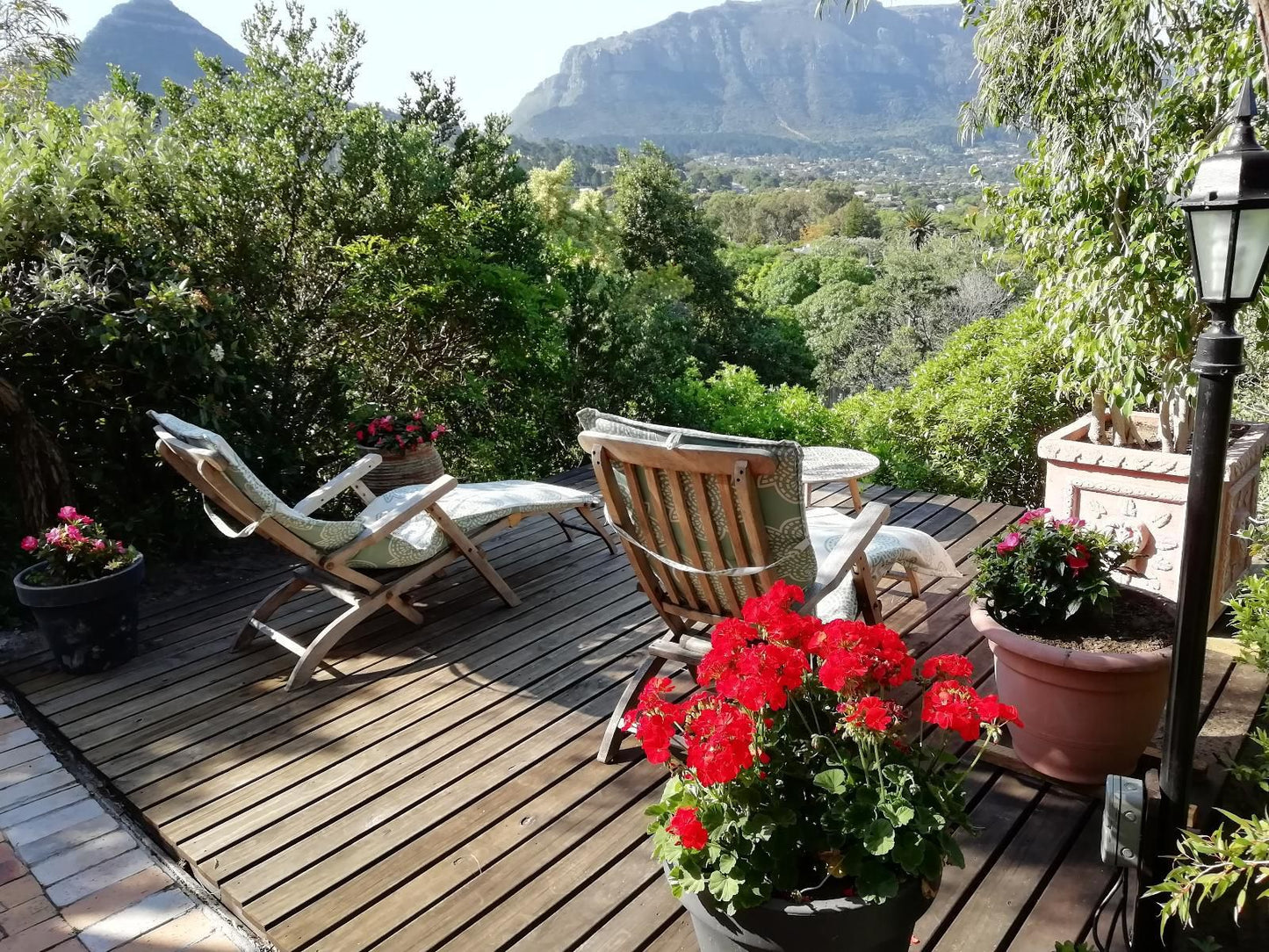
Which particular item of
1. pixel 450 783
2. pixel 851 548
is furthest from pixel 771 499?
pixel 450 783

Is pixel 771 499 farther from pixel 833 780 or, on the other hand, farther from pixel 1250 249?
pixel 1250 249

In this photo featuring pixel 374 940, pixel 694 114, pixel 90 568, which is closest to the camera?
pixel 374 940

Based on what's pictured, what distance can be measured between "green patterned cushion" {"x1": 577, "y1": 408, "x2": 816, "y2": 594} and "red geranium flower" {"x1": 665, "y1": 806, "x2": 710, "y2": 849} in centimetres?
100

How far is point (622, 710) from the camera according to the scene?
2543 mm

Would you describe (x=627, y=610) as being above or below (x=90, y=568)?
below

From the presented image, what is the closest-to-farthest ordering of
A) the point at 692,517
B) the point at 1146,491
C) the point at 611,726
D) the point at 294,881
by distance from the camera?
the point at 294,881
the point at 692,517
the point at 611,726
the point at 1146,491

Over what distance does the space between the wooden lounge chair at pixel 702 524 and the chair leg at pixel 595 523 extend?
1.37m

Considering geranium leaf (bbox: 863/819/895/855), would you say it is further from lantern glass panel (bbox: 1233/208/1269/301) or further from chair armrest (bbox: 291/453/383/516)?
chair armrest (bbox: 291/453/383/516)

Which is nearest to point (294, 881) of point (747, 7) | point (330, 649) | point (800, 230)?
point (330, 649)

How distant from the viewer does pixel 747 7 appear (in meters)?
190

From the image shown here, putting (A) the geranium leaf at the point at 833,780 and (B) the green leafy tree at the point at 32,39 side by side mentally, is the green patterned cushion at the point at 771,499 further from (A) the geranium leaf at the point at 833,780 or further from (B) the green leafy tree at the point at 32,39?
(B) the green leafy tree at the point at 32,39

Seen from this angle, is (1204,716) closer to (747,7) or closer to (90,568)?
(90,568)

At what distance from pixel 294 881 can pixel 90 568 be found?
168cm

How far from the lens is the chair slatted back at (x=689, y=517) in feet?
7.20
